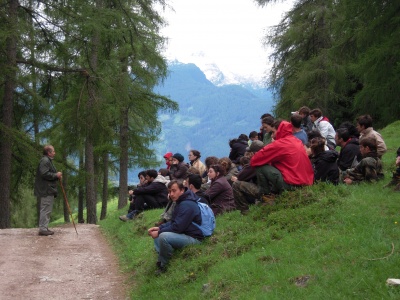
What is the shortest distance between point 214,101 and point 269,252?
45685 mm

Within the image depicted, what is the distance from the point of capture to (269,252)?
634 centimetres

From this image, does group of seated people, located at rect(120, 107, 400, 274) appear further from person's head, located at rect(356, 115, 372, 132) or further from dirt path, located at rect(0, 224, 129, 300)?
dirt path, located at rect(0, 224, 129, 300)

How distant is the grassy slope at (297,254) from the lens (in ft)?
16.7

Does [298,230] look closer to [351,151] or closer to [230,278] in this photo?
[230,278]

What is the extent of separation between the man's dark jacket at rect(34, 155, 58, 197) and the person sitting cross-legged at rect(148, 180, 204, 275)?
508 cm

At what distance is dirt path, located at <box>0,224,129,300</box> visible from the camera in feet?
24.2

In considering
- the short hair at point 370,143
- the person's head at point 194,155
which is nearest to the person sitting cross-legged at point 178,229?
the short hair at point 370,143

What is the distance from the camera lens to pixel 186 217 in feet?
24.1

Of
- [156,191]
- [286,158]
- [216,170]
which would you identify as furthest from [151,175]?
[286,158]

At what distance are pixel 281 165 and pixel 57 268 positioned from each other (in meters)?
A: 4.21

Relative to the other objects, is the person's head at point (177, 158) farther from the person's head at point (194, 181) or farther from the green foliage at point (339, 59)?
the green foliage at point (339, 59)

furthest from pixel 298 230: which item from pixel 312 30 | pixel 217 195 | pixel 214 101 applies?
pixel 214 101

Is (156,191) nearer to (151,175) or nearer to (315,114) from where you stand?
(151,175)

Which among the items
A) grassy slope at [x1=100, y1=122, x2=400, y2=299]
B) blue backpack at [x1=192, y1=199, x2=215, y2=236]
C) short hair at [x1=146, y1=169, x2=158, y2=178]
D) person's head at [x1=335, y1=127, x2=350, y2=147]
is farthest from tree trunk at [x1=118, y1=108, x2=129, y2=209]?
blue backpack at [x1=192, y1=199, x2=215, y2=236]
